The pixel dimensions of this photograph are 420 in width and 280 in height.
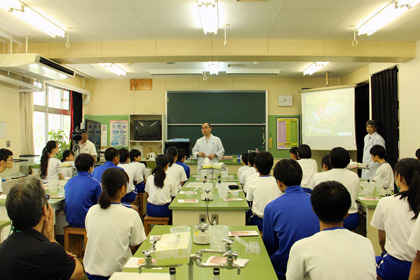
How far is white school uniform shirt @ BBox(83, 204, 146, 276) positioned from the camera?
73.3 inches

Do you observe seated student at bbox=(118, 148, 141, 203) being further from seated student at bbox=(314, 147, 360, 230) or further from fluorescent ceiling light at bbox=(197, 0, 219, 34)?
seated student at bbox=(314, 147, 360, 230)

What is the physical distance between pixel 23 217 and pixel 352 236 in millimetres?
1483

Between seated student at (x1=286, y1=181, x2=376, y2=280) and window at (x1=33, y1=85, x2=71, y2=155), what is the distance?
614cm

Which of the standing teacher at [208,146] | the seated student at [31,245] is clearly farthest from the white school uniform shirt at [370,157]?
the seated student at [31,245]

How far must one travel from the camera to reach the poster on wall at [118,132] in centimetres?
757

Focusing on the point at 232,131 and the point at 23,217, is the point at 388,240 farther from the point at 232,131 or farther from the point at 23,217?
the point at 232,131

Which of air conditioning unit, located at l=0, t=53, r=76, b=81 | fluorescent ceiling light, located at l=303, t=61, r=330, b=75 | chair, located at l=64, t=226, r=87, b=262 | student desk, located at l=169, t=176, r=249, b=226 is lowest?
chair, located at l=64, t=226, r=87, b=262

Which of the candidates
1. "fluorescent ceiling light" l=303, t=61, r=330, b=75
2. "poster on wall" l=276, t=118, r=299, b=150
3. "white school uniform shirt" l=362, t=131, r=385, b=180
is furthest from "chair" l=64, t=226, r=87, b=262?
"poster on wall" l=276, t=118, r=299, b=150

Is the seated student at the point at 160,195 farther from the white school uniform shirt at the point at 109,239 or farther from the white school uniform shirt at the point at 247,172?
the white school uniform shirt at the point at 109,239

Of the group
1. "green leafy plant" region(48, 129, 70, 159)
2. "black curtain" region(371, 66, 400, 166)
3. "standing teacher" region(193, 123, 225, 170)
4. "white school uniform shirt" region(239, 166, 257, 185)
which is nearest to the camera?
"white school uniform shirt" region(239, 166, 257, 185)

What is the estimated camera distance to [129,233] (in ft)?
6.25

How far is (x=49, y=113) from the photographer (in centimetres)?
629

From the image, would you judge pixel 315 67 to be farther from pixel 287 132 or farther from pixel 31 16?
pixel 31 16

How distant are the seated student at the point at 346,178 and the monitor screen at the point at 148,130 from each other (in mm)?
4972
